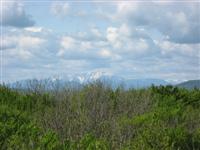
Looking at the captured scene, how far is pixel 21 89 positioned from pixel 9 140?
9291mm

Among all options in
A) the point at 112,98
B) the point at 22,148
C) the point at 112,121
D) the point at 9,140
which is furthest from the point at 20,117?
the point at 112,98

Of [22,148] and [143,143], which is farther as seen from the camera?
[143,143]

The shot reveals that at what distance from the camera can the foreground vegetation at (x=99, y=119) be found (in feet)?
31.5

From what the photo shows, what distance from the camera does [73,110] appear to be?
14.5 metres

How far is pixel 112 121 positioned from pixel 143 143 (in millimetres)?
2816

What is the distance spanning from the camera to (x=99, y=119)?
13148 mm

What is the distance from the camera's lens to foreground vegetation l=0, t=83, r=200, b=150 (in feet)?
31.5

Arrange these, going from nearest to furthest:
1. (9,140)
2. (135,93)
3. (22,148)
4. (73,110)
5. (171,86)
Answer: (22,148), (9,140), (73,110), (135,93), (171,86)

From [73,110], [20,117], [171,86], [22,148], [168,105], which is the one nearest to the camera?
[22,148]

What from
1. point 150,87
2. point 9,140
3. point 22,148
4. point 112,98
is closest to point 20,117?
point 9,140

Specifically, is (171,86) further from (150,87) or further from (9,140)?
(9,140)

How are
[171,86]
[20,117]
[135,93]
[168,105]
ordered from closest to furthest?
1. [20,117]
2. [168,105]
3. [135,93]
4. [171,86]

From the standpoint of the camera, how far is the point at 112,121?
12.4 m

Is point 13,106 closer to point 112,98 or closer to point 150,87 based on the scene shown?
point 112,98
